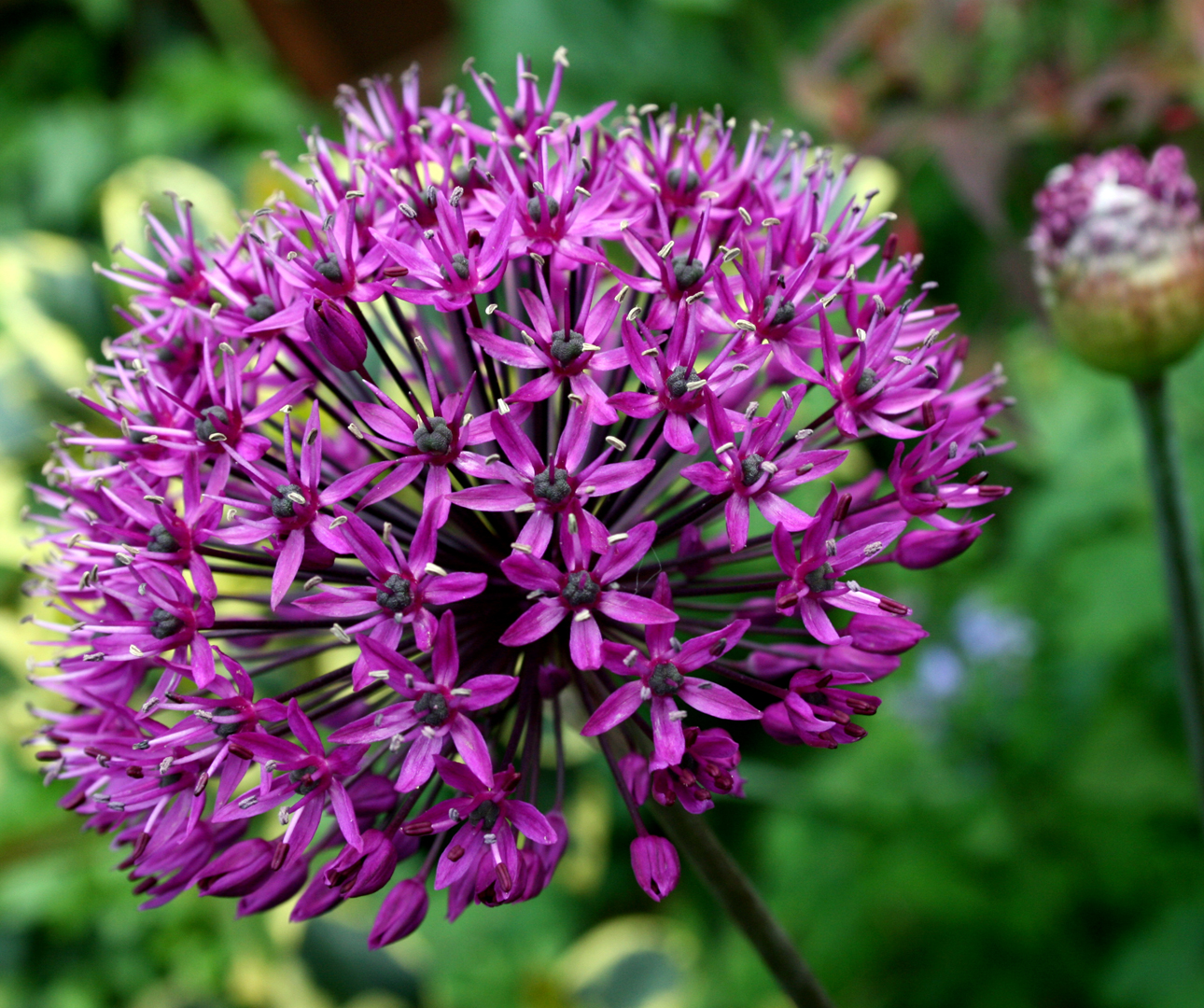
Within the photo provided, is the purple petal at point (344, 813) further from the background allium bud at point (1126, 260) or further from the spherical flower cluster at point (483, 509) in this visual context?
the background allium bud at point (1126, 260)

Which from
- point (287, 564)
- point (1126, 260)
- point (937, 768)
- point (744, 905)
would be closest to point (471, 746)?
point (287, 564)

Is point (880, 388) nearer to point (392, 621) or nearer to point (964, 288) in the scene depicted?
point (392, 621)

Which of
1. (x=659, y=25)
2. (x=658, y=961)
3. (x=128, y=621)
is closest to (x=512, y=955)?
(x=658, y=961)

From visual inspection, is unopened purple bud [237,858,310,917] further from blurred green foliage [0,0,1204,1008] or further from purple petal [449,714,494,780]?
blurred green foliage [0,0,1204,1008]

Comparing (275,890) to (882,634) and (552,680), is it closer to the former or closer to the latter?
(552,680)

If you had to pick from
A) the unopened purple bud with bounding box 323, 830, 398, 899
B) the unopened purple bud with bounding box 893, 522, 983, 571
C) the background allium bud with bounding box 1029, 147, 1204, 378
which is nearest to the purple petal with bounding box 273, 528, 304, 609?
the unopened purple bud with bounding box 323, 830, 398, 899

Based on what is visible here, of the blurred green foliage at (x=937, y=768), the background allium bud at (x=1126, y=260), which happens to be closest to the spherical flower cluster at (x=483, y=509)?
the background allium bud at (x=1126, y=260)
